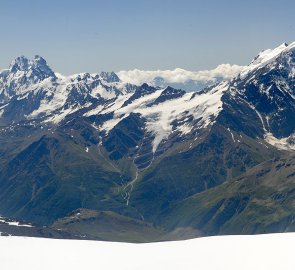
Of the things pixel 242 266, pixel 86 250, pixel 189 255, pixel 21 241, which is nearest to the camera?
pixel 242 266

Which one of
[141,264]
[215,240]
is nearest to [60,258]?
[141,264]

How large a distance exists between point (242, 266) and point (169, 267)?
544 centimetres

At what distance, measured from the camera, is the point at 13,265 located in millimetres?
40531

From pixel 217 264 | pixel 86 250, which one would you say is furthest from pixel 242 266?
pixel 86 250

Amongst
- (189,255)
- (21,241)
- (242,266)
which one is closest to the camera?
(242,266)

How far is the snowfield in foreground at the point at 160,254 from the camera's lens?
39875 mm

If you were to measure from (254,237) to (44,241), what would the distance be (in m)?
19.4

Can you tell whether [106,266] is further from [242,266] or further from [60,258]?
[242,266]

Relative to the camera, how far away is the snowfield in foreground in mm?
39875

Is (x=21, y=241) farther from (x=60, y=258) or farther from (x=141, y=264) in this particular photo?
(x=141, y=264)

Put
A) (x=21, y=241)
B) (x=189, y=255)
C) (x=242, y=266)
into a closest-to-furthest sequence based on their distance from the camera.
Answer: (x=242, y=266)
(x=189, y=255)
(x=21, y=241)

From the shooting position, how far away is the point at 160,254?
43.6 metres

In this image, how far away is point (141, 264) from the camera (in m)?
41.1

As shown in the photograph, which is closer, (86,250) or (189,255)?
(189,255)
